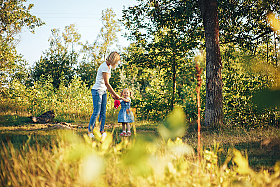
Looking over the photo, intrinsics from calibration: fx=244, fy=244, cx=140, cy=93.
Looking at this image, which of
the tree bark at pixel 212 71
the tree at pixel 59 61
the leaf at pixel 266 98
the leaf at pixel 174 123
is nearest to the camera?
the leaf at pixel 266 98

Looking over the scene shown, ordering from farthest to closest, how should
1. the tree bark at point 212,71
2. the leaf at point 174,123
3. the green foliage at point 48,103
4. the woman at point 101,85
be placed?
the green foliage at point 48,103
the tree bark at point 212,71
the woman at point 101,85
the leaf at point 174,123

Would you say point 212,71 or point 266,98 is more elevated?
point 212,71

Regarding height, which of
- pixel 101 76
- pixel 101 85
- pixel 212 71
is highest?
pixel 212 71

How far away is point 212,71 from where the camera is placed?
7.34 meters

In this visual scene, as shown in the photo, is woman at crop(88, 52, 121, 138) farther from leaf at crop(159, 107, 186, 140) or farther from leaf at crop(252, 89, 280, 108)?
leaf at crop(252, 89, 280, 108)

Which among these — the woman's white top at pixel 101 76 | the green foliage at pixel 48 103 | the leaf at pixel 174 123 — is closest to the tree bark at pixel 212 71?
the woman's white top at pixel 101 76

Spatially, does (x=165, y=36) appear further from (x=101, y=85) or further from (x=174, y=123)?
(x=174, y=123)

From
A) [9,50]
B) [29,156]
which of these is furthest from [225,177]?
[9,50]

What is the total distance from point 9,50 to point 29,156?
12969 mm

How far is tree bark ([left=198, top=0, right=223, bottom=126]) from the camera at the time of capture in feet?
23.7

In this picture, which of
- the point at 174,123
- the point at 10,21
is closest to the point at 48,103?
the point at 10,21

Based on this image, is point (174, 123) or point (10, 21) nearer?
point (174, 123)

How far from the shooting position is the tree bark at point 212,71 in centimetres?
723

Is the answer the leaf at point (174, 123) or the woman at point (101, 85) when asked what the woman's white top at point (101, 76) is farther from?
the leaf at point (174, 123)
